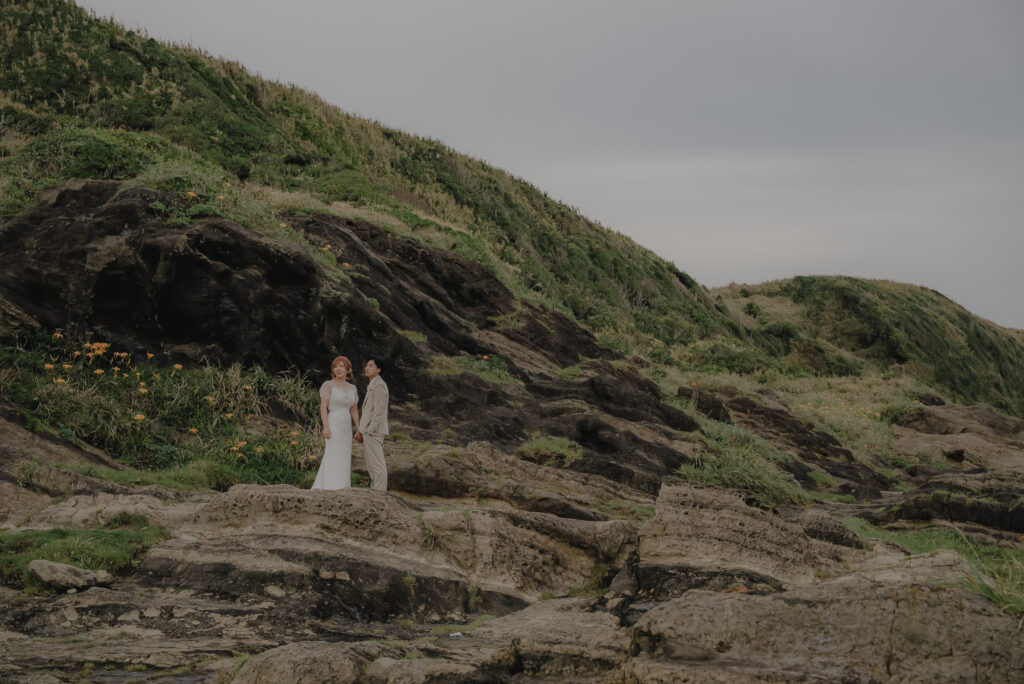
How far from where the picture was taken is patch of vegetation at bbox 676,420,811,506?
45.7 ft

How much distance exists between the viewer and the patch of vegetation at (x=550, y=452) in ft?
40.7

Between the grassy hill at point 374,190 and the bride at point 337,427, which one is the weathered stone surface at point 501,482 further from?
the grassy hill at point 374,190

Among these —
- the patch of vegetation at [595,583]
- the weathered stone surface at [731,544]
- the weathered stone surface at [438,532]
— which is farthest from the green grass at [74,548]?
the weathered stone surface at [731,544]

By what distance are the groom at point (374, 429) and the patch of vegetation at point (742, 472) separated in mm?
5886

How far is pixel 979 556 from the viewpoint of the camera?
18.4 feet

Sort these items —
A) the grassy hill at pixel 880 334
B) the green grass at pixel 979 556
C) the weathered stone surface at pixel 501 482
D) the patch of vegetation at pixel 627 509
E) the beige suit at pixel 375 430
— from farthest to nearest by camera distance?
the grassy hill at pixel 880 334
the patch of vegetation at pixel 627 509
the weathered stone surface at pixel 501 482
the beige suit at pixel 375 430
the green grass at pixel 979 556

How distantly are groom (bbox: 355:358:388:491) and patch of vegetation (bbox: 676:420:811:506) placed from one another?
5.89 m

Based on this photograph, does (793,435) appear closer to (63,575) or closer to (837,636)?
(837,636)

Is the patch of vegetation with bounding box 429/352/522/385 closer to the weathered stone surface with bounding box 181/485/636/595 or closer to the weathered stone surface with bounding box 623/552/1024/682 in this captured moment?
the weathered stone surface with bounding box 181/485/636/595

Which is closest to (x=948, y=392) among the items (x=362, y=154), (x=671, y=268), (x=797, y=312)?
(x=797, y=312)

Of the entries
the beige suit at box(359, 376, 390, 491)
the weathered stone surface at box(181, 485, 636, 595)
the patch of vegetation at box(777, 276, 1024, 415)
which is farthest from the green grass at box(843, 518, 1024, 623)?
the patch of vegetation at box(777, 276, 1024, 415)

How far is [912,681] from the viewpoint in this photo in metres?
3.71

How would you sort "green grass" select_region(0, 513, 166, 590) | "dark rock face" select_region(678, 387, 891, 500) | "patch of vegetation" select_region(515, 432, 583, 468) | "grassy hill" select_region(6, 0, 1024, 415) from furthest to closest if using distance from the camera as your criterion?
"dark rock face" select_region(678, 387, 891, 500) → "grassy hill" select_region(6, 0, 1024, 415) → "patch of vegetation" select_region(515, 432, 583, 468) → "green grass" select_region(0, 513, 166, 590)

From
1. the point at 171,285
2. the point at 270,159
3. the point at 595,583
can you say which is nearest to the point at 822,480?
the point at 595,583
